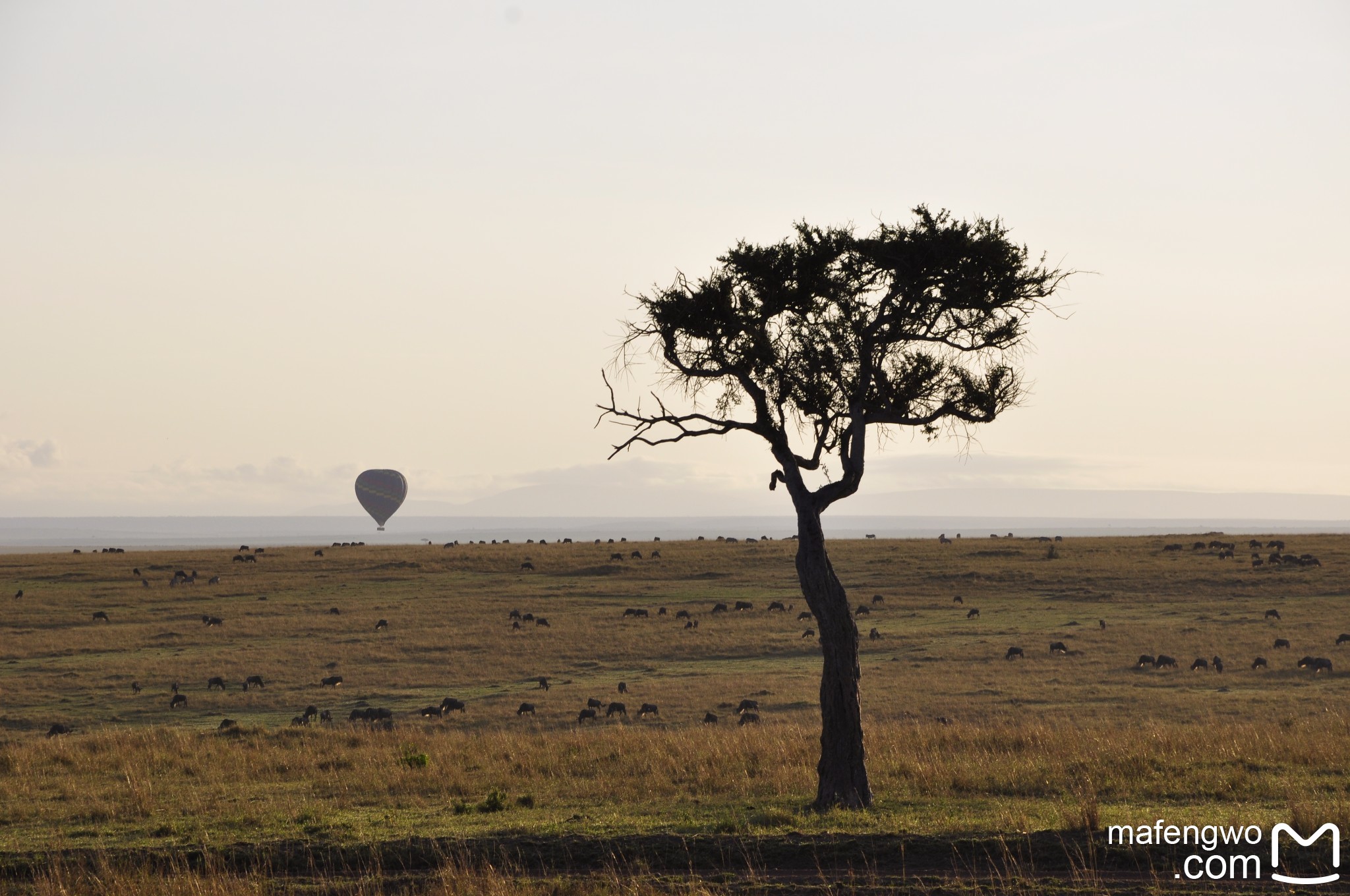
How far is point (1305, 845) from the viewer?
41.3 ft

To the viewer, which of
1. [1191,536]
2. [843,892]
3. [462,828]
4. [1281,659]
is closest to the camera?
[843,892]

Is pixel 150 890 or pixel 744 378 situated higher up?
pixel 744 378

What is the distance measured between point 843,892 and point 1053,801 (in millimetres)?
6154

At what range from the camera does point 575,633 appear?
51250 millimetres

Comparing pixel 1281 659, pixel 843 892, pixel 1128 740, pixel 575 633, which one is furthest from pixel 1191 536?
pixel 843 892

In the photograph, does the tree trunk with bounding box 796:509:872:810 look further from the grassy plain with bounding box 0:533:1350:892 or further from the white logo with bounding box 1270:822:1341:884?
the white logo with bounding box 1270:822:1341:884

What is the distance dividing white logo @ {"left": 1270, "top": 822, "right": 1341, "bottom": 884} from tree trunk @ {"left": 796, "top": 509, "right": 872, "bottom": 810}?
5.63 metres

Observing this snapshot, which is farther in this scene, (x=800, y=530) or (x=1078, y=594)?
(x=1078, y=594)

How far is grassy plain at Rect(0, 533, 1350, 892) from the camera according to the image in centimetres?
1681

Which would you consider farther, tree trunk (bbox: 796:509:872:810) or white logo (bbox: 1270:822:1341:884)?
tree trunk (bbox: 796:509:872:810)

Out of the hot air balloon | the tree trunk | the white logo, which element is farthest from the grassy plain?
the hot air balloon

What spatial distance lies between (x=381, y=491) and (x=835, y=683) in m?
165

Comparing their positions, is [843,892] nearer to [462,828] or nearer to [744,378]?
[462,828]

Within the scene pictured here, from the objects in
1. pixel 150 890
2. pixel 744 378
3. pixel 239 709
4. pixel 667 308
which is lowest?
pixel 239 709
